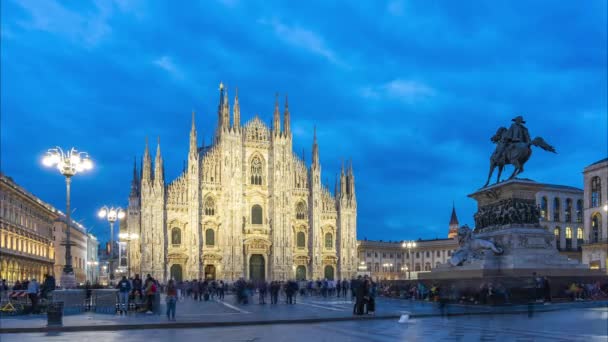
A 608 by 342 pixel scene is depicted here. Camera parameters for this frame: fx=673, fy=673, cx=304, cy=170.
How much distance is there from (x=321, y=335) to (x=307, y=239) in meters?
59.3

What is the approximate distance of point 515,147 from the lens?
1202 inches

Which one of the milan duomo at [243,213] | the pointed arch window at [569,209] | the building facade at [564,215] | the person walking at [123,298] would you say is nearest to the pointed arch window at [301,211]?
the milan duomo at [243,213]

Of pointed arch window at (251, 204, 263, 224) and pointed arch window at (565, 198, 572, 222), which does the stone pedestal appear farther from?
pointed arch window at (565, 198, 572, 222)

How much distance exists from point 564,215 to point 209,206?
4426 cm

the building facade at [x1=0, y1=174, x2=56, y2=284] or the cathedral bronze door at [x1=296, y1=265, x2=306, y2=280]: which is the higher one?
the building facade at [x1=0, y1=174, x2=56, y2=284]

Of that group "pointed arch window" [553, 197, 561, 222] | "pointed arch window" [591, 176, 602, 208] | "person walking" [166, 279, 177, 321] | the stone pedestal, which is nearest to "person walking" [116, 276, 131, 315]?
"person walking" [166, 279, 177, 321]

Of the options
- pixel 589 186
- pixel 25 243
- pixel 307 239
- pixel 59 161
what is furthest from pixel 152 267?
pixel 589 186

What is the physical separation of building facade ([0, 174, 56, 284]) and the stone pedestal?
42887mm

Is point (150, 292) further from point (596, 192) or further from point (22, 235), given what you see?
point (596, 192)

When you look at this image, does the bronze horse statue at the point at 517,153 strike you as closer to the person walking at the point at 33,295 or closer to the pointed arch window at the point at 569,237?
the person walking at the point at 33,295

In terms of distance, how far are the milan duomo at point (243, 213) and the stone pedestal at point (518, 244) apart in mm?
43827

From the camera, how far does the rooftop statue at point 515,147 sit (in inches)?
1194

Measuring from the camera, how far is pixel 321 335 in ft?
58.4

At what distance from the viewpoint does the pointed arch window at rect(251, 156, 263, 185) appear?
7519 centimetres
